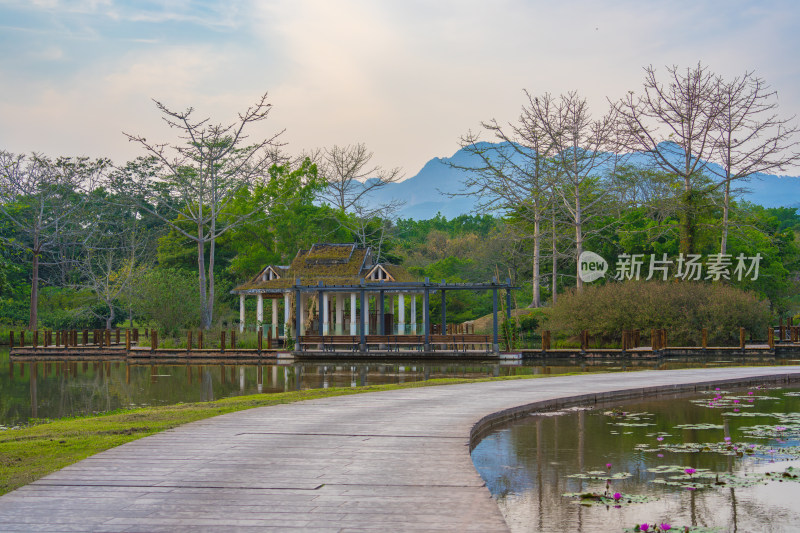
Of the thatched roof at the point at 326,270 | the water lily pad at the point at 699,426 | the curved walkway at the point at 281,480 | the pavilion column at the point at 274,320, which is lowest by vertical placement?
the water lily pad at the point at 699,426

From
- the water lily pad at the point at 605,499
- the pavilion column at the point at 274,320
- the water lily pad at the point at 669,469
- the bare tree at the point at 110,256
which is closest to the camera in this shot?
the water lily pad at the point at 605,499

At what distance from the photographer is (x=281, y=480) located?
23.8 feet

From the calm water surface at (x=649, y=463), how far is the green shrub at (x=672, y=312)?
71.2ft

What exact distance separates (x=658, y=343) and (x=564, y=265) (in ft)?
68.7

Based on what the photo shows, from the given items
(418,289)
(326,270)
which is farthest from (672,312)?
(326,270)

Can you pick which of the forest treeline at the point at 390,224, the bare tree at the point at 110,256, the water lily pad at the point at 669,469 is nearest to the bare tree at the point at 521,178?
the forest treeline at the point at 390,224

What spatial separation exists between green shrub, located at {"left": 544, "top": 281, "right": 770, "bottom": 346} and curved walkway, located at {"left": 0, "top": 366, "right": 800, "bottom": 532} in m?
26.0

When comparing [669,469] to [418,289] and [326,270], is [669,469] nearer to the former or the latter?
[418,289]

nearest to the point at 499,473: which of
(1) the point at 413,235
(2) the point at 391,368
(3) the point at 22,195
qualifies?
(2) the point at 391,368

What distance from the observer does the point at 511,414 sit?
12.8 m

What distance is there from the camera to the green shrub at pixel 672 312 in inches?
1414

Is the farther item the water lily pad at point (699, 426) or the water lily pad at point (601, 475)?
the water lily pad at point (699, 426)

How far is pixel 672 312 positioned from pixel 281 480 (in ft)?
105

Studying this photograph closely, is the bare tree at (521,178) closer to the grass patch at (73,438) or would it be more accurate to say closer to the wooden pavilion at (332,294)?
the wooden pavilion at (332,294)
